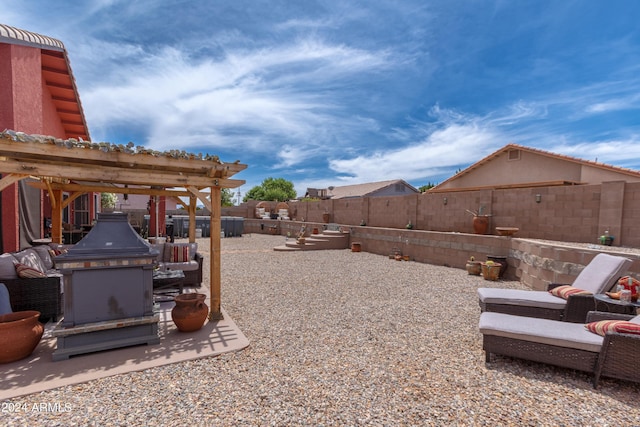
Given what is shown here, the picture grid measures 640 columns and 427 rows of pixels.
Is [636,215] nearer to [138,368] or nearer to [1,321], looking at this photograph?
[138,368]

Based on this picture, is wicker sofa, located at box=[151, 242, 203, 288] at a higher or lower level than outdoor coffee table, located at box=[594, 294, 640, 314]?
lower

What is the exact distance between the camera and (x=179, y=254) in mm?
7246

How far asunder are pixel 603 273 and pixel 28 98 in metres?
13.2

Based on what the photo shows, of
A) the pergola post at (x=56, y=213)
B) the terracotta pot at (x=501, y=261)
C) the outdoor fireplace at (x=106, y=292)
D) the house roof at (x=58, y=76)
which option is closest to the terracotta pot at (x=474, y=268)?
the terracotta pot at (x=501, y=261)

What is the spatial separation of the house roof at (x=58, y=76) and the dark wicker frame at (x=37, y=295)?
6531 mm

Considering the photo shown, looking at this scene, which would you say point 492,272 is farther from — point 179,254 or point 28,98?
point 28,98

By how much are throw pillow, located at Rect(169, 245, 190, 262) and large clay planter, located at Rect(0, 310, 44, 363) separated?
11.8ft

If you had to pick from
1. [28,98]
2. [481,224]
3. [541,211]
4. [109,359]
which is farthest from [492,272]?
[28,98]

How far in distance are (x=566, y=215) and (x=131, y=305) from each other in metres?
10.2

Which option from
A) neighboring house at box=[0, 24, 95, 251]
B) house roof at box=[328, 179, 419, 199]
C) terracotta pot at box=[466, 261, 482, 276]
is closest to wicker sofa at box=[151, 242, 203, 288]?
neighboring house at box=[0, 24, 95, 251]

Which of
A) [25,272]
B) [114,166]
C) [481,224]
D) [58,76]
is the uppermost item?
[58,76]

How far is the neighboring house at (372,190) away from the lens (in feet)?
115

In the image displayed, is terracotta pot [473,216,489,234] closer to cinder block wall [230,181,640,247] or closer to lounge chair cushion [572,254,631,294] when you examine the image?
cinder block wall [230,181,640,247]

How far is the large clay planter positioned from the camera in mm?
3332
